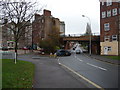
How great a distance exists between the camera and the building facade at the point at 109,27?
3355 cm

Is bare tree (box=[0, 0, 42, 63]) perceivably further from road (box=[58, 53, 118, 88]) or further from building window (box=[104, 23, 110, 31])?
building window (box=[104, 23, 110, 31])

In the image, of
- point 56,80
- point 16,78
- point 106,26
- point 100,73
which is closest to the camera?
point 16,78

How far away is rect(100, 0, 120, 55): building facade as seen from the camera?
1321 inches

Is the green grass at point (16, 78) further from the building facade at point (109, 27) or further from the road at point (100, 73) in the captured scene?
the building facade at point (109, 27)

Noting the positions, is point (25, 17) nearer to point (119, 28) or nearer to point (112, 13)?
point (119, 28)

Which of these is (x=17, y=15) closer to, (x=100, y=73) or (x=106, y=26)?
(x=100, y=73)

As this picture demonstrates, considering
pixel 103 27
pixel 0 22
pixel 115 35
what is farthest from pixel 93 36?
pixel 0 22

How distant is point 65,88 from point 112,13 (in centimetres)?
3331

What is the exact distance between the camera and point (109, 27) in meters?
35.4

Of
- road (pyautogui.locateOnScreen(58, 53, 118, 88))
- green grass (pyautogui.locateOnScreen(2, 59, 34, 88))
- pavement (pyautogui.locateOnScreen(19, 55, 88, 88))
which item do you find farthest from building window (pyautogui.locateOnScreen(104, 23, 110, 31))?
green grass (pyautogui.locateOnScreen(2, 59, 34, 88))

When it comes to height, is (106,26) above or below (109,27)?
above

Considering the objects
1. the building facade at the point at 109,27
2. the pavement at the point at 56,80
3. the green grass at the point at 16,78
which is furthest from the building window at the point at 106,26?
the green grass at the point at 16,78

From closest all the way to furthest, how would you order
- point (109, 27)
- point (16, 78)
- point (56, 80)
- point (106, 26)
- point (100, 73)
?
1. point (16, 78)
2. point (56, 80)
3. point (100, 73)
4. point (109, 27)
5. point (106, 26)

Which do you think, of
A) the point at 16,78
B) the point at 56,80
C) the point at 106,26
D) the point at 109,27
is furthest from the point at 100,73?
the point at 106,26
